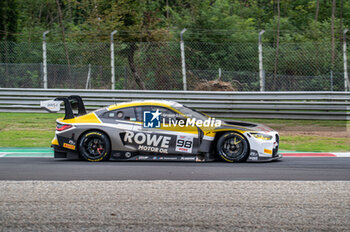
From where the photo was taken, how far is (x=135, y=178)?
726 cm

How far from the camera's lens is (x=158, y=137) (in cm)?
873

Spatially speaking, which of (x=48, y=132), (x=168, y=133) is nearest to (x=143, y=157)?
(x=168, y=133)

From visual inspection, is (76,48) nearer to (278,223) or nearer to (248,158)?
(248,158)

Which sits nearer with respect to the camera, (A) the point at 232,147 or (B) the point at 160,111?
(A) the point at 232,147

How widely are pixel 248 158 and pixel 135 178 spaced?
2.30 metres

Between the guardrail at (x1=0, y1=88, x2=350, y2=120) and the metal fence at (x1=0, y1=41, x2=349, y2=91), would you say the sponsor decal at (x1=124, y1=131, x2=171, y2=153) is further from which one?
the metal fence at (x1=0, y1=41, x2=349, y2=91)

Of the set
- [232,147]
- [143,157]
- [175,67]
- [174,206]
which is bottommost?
[174,206]

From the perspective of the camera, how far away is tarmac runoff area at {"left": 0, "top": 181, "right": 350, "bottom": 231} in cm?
489

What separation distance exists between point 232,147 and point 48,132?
613cm

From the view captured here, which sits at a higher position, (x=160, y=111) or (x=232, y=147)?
(x=160, y=111)

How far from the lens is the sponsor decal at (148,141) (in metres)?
8.73

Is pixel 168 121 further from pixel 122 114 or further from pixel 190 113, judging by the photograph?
pixel 122 114

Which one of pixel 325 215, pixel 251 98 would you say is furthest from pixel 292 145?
pixel 325 215

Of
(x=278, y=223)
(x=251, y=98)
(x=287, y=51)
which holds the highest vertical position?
(x=287, y=51)
